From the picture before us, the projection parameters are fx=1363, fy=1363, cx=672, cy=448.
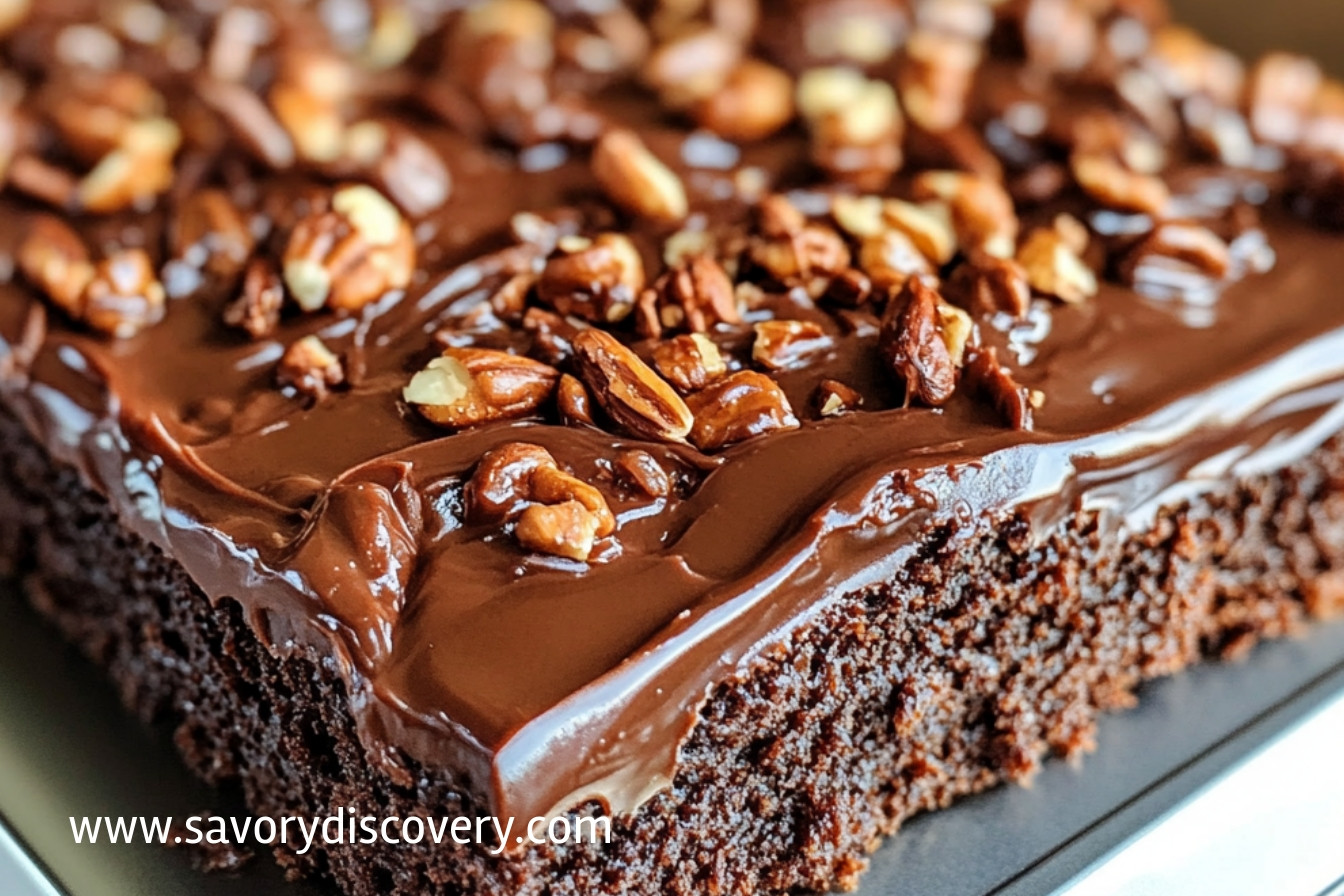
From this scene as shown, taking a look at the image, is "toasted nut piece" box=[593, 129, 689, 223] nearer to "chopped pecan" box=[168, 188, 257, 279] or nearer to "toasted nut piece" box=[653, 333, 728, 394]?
"toasted nut piece" box=[653, 333, 728, 394]

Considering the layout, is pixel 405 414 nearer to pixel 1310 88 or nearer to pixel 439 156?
pixel 439 156

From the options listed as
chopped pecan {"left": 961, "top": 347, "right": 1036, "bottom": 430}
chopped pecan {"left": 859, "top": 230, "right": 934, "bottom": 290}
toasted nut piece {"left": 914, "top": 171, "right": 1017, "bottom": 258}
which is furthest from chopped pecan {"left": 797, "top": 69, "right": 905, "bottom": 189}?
chopped pecan {"left": 961, "top": 347, "right": 1036, "bottom": 430}

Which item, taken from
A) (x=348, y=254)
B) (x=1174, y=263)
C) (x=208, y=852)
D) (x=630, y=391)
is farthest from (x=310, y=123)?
(x=1174, y=263)

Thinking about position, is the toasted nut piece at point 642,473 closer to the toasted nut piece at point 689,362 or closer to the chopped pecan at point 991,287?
the toasted nut piece at point 689,362

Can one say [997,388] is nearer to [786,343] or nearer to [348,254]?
[786,343]

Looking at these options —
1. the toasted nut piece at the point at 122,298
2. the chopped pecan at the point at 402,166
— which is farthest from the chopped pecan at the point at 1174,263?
the toasted nut piece at the point at 122,298
